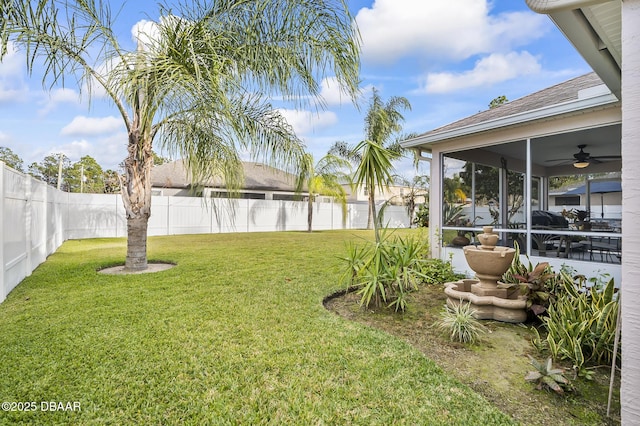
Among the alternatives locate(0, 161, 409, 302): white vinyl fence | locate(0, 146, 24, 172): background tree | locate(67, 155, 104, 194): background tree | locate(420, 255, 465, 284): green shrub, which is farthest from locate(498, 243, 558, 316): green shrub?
locate(0, 146, 24, 172): background tree

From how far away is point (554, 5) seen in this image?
2262mm

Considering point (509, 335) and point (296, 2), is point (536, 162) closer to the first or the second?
point (509, 335)

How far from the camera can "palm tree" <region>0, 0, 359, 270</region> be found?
5117 millimetres

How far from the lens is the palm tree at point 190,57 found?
5117 millimetres

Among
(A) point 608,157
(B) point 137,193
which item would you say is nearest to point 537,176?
(A) point 608,157

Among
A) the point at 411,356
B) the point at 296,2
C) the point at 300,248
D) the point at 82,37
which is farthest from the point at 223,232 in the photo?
the point at 411,356

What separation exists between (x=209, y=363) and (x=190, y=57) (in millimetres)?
4981

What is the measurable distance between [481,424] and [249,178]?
22115mm

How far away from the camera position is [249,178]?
907 inches

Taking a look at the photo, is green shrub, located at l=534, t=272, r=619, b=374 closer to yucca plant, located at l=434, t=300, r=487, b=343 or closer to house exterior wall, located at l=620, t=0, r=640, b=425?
yucca plant, located at l=434, t=300, r=487, b=343

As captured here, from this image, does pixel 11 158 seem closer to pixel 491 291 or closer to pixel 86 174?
pixel 86 174

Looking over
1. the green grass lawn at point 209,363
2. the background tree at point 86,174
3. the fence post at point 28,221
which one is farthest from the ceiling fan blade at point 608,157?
the background tree at point 86,174

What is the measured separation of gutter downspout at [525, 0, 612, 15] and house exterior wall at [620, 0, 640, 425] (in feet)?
0.86

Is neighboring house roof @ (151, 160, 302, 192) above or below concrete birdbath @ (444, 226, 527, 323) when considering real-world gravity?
above
